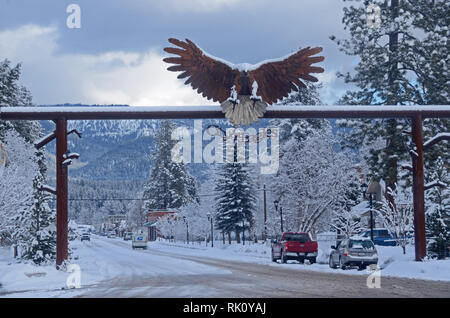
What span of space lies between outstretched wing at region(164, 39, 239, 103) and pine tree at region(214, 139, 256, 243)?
38767 mm

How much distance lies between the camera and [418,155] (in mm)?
Result: 14102

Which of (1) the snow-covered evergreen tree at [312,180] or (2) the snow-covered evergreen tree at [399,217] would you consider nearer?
(2) the snow-covered evergreen tree at [399,217]

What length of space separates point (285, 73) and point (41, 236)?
16.6m

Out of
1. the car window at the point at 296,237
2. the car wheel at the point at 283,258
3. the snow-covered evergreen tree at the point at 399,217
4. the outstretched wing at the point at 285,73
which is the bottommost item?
the car wheel at the point at 283,258

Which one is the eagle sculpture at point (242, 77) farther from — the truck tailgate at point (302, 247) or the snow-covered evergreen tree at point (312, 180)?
the snow-covered evergreen tree at point (312, 180)

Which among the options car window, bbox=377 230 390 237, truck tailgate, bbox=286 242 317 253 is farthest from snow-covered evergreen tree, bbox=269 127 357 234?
truck tailgate, bbox=286 242 317 253

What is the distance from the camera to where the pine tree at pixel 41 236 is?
2314 centimetres

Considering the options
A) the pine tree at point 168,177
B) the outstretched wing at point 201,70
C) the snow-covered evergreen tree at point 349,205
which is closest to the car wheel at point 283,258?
the snow-covered evergreen tree at point 349,205

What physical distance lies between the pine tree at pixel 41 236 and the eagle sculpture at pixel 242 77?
14.4 m

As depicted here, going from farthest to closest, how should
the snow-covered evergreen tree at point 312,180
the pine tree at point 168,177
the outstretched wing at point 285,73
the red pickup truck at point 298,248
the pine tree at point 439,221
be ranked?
1. the pine tree at point 168,177
2. the snow-covered evergreen tree at point 312,180
3. the red pickup truck at point 298,248
4. the pine tree at point 439,221
5. the outstretched wing at point 285,73

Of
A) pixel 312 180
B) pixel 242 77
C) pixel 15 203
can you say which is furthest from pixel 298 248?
pixel 242 77

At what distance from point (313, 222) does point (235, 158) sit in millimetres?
8231

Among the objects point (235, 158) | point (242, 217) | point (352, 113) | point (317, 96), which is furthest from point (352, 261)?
point (242, 217)
